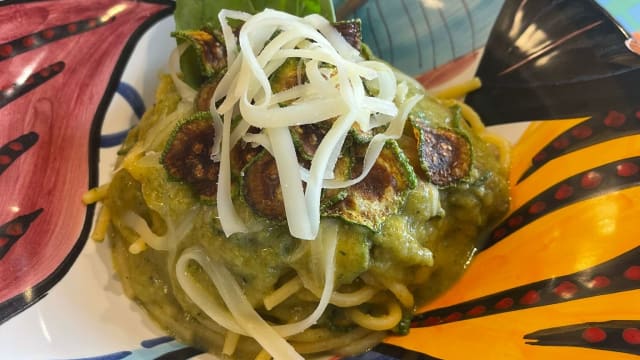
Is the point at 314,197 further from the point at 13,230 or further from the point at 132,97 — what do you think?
the point at 132,97

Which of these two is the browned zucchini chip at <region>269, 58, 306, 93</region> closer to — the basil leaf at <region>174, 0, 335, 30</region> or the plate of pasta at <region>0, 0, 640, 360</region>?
the plate of pasta at <region>0, 0, 640, 360</region>

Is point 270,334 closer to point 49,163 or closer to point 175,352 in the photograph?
point 175,352

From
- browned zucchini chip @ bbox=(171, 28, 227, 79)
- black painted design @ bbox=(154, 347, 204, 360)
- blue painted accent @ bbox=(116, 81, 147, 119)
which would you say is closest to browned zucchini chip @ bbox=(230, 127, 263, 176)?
browned zucchini chip @ bbox=(171, 28, 227, 79)

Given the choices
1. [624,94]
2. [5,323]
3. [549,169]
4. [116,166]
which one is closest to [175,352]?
[5,323]

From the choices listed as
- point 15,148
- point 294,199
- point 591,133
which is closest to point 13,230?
point 15,148

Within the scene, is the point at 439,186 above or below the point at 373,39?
below

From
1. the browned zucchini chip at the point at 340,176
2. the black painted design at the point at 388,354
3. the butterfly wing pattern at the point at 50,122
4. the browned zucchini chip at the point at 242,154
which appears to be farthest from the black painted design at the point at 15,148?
the black painted design at the point at 388,354

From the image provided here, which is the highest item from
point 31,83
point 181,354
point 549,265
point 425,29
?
point 31,83
